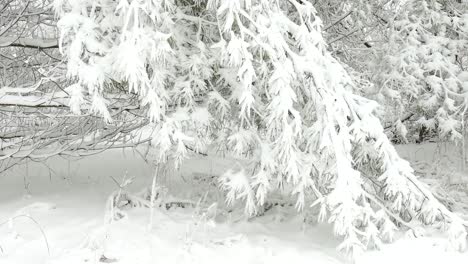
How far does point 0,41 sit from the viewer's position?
5688 mm

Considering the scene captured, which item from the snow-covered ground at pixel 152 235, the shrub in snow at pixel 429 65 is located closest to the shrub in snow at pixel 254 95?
the snow-covered ground at pixel 152 235

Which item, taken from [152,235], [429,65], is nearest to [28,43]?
[152,235]

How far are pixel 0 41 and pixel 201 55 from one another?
8.06ft

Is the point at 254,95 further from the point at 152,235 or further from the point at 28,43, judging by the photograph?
the point at 28,43

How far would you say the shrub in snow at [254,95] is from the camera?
14.1 ft

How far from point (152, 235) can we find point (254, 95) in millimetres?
1670

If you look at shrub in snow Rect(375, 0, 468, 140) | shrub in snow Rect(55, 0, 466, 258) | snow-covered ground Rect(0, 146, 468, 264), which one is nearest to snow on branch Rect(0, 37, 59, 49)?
shrub in snow Rect(55, 0, 466, 258)

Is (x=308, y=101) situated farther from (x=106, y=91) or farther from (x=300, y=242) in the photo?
(x=106, y=91)

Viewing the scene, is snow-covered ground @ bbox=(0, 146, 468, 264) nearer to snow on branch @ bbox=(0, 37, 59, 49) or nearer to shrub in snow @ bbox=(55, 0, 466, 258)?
shrub in snow @ bbox=(55, 0, 466, 258)

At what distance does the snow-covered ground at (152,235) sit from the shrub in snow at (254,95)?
37 centimetres

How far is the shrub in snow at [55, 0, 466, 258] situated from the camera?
14.1 feet

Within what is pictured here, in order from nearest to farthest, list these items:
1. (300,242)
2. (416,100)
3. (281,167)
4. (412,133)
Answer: (281,167) < (300,242) < (416,100) < (412,133)

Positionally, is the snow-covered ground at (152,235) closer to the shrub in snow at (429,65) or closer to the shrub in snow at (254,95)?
the shrub in snow at (254,95)

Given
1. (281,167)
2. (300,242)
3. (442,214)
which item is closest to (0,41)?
(281,167)
